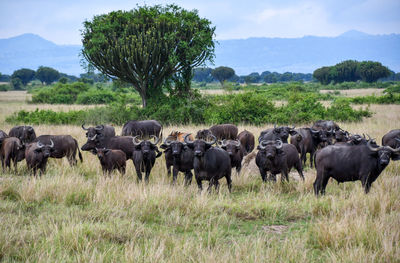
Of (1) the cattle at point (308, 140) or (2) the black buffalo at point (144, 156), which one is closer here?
(2) the black buffalo at point (144, 156)

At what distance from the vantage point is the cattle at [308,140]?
12508 millimetres

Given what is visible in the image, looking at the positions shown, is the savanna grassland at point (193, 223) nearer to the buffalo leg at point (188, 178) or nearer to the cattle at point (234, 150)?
the buffalo leg at point (188, 178)

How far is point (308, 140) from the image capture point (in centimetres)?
1267

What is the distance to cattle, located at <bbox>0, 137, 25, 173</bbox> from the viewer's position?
10685mm

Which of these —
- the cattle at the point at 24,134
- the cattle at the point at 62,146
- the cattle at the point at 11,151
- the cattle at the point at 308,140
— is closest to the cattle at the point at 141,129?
the cattle at the point at 24,134

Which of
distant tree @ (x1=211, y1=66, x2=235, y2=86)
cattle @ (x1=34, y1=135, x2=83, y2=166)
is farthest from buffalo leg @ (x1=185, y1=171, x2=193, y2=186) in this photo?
distant tree @ (x1=211, y1=66, x2=235, y2=86)

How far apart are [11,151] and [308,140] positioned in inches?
341

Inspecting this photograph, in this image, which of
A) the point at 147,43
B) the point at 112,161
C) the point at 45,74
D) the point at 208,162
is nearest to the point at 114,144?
the point at 112,161

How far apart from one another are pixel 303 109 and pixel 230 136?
364 inches

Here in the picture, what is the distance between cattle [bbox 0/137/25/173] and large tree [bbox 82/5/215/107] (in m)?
12.4

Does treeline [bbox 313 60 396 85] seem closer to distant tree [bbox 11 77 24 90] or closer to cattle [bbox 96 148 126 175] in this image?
Answer: distant tree [bbox 11 77 24 90]

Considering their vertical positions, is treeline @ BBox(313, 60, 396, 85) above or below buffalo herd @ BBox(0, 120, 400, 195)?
above

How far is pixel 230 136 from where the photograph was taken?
15.0m

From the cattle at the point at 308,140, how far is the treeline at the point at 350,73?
77052 millimetres
